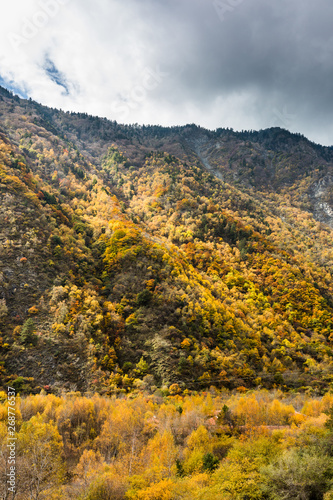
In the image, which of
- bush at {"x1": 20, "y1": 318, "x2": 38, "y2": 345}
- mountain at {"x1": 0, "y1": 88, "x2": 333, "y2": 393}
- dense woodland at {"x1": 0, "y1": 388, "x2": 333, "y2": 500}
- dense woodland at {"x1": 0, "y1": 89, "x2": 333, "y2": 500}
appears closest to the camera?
dense woodland at {"x1": 0, "y1": 388, "x2": 333, "y2": 500}

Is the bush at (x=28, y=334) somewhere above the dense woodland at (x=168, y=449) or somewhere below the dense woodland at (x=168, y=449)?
above

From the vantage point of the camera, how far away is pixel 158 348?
46.7 metres

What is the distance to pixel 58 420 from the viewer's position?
30.2m

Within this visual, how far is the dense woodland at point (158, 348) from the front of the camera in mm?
25359

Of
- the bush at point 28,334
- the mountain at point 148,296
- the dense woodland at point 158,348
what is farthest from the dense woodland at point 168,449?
the bush at point 28,334

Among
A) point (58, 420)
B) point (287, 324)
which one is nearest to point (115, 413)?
point (58, 420)

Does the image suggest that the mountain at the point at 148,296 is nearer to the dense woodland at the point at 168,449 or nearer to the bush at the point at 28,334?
the bush at the point at 28,334

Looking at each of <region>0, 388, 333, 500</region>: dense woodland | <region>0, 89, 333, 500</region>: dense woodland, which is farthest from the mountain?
<region>0, 388, 333, 500</region>: dense woodland

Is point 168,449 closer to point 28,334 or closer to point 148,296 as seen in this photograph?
point 28,334

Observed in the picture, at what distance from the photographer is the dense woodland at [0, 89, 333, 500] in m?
25.4

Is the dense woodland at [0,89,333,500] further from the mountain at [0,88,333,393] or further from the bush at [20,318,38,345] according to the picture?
the mountain at [0,88,333,393]

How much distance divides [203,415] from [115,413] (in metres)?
12.5

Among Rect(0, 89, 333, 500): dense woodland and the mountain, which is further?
the mountain

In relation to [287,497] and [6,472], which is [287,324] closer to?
[287,497]
